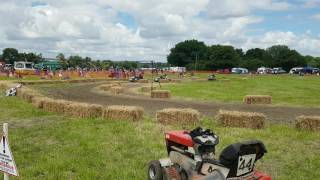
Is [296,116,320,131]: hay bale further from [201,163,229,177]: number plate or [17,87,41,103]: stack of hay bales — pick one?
[17,87,41,103]: stack of hay bales

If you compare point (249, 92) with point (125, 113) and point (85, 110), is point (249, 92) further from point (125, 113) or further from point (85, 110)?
point (125, 113)

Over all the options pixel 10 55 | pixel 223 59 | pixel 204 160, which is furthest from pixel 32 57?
pixel 204 160

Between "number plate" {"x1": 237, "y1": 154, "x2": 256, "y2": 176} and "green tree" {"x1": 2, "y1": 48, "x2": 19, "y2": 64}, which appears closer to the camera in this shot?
"number plate" {"x1": 237, "y1": 154, "x2": 256, "y2": 176}

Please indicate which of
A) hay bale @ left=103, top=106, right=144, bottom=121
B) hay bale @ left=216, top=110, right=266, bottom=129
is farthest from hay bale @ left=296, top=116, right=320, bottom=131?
hay bale @ left=103, top=106, right=144, bottom=121

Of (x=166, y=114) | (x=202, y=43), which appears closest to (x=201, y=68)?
(x=202, y=43)

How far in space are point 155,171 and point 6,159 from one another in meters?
2.37

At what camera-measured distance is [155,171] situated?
7.50 meters

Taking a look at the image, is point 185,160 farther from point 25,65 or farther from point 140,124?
point 25,65

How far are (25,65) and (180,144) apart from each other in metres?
68.0

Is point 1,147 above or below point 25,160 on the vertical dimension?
above

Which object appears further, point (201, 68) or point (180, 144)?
point (201, 68)

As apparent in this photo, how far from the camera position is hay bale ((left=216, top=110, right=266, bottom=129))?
14445 millimetres

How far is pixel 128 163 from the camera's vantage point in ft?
30.4

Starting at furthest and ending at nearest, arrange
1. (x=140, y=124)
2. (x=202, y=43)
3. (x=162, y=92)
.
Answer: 1. (x=202, y=43)
2. (x=162, y=92)
3. (x=140, y=124)
